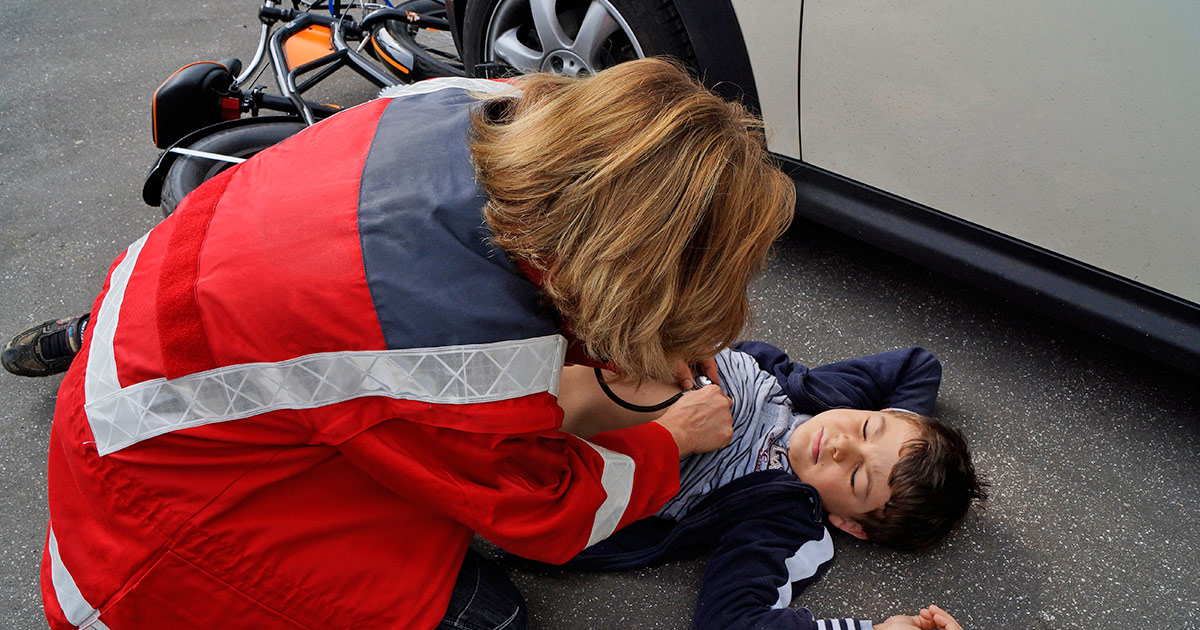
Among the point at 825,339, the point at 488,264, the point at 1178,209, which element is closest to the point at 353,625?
the point at 488,264

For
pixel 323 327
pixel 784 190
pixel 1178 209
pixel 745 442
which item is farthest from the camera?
pixel 745 442

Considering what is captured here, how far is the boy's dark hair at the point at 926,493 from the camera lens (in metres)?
1.85

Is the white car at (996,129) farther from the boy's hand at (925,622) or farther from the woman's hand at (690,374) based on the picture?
the boy's hand at (925,622)

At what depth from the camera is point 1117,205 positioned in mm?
1781

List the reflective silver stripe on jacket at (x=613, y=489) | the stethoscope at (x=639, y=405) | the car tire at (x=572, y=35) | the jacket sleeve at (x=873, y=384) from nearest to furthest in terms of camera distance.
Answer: the reflective silver stripe on jacket at (x=613, y=489)
the stethoscope at (x=639, y=405)
the jacket sleeve at (x=873, y=384)
the car tire at (x=572, y=35)

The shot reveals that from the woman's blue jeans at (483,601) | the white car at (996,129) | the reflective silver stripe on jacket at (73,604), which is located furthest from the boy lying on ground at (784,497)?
the reflective silver stripe on jacket at (73,604)

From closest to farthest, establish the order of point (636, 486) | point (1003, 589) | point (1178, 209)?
point (636, 486) → point (1178, 209) → point (1003, 589)

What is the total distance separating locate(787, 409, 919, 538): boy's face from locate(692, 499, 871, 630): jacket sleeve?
3.4 inches

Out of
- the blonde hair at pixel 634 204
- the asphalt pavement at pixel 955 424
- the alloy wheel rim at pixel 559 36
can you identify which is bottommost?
the asphalt pavement at pixel 955 424

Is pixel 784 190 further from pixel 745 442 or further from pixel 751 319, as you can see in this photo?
pixel 745 442

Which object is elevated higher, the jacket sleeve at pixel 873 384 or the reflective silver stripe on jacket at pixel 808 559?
the jacket sleeve at pixel 873 384

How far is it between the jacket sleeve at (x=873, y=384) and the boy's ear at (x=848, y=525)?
0.29m

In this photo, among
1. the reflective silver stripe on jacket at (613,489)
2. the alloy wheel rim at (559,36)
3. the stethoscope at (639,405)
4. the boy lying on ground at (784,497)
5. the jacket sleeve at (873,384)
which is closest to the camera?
the reflective silver stripe on jacket at (613,489)

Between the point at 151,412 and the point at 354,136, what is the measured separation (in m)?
0.51
